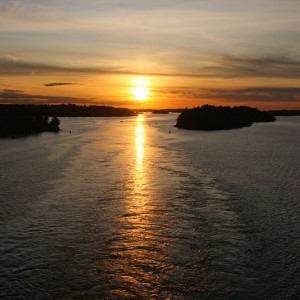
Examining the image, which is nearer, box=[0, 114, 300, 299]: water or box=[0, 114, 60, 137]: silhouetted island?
box=[0, 114, 300, 299]: water

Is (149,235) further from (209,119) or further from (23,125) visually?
(209,119)

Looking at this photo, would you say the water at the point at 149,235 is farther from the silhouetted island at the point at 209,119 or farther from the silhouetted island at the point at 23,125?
the silhouetted island at the point at 209,119

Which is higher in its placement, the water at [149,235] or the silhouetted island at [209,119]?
the silhouetted island at [209,119]

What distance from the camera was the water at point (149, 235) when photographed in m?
16.0

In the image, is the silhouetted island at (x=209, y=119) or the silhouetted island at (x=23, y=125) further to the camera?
the silhouetted island at (x=209, y=119)

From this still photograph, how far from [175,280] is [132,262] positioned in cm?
278

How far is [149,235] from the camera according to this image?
72.6 ft

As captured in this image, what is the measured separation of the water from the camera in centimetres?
1597

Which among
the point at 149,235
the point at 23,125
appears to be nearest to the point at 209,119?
the point at 23,125

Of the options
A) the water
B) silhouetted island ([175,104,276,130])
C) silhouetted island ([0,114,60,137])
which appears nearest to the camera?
the water

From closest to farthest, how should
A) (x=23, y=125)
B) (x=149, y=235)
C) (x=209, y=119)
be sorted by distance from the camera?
(x=149, y=235) < (x=23, y=125) < (x=209, y=119)

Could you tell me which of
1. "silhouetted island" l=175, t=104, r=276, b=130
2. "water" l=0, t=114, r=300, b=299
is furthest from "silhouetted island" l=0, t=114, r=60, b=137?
"water" l=0, t=114, r=300, b=299

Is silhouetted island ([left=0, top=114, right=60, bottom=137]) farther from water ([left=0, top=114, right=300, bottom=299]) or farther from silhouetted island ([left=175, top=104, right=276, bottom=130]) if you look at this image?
water ([left=0, top=114, right=300, bottom=299])

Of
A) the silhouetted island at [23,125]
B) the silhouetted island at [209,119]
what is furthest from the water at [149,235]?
the silhouetted island at [209,119]
